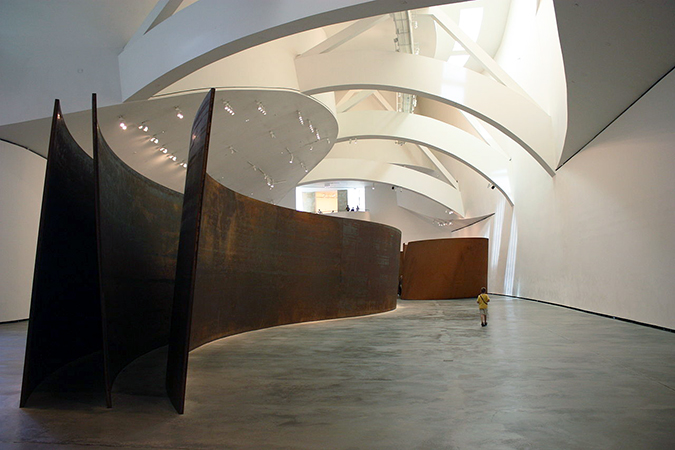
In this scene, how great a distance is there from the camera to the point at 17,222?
11.0 metres

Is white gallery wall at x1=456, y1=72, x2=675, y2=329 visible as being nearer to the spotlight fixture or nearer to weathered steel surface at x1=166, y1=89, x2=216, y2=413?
weathered steel surface at x1=166, y1=89, x2=216, y2=413

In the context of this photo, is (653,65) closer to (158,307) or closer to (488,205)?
(158,307)

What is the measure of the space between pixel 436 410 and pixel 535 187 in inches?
601

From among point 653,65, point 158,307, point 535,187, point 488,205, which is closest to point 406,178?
point 488,205

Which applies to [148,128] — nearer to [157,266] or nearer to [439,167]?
[157,266]

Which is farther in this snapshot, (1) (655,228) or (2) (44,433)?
(1) (655,228)

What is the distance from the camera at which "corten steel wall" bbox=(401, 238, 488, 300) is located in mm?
19031

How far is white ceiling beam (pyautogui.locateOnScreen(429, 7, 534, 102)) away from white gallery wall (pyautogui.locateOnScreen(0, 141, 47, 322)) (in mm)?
10891

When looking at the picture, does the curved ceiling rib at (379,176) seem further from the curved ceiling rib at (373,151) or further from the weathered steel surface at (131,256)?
the weathered steel surface at (131,256)

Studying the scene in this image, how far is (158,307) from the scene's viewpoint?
655 cm

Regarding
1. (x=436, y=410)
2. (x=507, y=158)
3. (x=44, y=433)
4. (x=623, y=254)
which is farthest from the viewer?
(x=507, y=158)

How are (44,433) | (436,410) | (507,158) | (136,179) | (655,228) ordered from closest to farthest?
(44,433) < (436,410) < (136,179) < (655,228) < (507,158)

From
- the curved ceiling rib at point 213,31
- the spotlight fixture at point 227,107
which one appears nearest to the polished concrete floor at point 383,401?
the curved ceiling rib at point 213,31

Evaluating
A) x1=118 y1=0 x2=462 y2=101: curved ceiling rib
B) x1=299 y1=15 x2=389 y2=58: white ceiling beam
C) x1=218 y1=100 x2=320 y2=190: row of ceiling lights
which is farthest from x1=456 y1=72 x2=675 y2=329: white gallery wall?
x1=218 y1=100 x2=320 y2=190: row of ceiling lights
